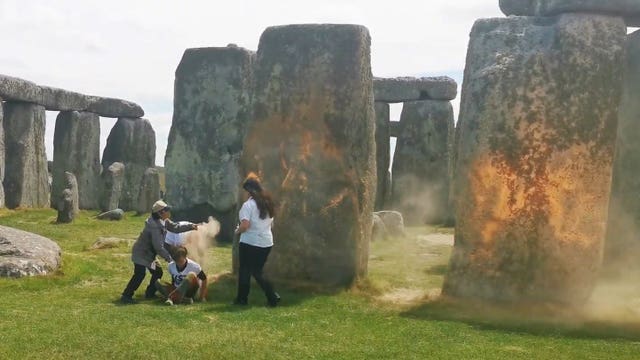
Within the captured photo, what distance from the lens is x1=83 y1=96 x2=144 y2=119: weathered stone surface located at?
2409cm

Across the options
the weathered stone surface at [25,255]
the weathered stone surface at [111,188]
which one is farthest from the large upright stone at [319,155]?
the weathered stone surface at [111,188]

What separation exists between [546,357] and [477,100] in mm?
3359

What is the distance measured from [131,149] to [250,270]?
17479mm

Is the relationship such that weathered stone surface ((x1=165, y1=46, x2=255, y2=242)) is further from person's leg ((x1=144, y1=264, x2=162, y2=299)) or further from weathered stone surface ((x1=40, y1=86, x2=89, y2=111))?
person's leg ((x1=144, y1=264, x2=162, y2=299))

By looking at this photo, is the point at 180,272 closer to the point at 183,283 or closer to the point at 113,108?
the point at 183,283

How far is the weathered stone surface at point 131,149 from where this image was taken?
81.4 ft

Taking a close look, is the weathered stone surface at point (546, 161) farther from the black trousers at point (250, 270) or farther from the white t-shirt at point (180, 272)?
the white t-shirt at point (180, 272)

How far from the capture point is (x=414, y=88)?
23.3 meters

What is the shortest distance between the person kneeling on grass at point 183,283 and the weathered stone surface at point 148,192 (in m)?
13.3

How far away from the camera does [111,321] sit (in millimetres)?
7363

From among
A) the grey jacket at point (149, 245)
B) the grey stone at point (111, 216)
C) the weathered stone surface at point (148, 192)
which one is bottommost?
the grey stone at point (111, 216)

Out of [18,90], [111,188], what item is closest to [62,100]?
[18,90]

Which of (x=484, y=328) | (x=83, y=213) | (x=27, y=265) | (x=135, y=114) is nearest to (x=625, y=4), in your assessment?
(x=484, y=328)

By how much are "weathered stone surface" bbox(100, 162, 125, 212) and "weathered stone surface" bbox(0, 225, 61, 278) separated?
11.8 meters
